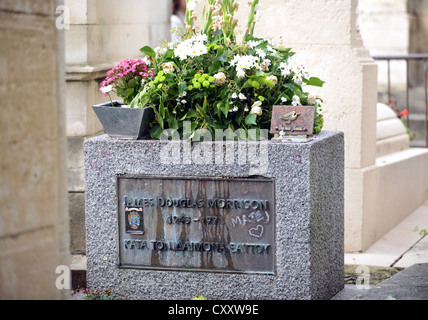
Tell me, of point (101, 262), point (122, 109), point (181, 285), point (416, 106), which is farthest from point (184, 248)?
point (416, 106)

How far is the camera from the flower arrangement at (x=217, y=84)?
14.4 feet

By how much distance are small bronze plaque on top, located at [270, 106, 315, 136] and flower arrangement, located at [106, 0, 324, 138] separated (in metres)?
0.11

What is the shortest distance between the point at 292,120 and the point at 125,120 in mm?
975

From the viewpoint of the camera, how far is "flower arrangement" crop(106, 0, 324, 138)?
439 centimetres

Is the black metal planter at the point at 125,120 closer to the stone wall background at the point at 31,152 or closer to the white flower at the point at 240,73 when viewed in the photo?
the white flower at the point at 240,73

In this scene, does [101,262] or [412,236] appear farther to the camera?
[412,236]

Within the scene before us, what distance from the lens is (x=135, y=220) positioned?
4414 mm

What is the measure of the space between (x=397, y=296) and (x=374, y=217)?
6.63 ft

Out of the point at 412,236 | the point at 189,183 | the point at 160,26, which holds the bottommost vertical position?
the point at 412,236

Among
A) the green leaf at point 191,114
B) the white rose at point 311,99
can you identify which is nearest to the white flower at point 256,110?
the green leaf at point 191,114

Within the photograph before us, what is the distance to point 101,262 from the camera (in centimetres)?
454

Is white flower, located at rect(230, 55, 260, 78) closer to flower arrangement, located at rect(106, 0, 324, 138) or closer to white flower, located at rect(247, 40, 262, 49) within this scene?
flower arrangement, located at rect(106, 0, 324, 138)

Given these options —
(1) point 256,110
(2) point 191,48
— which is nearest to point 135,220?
(1) point 256,110
